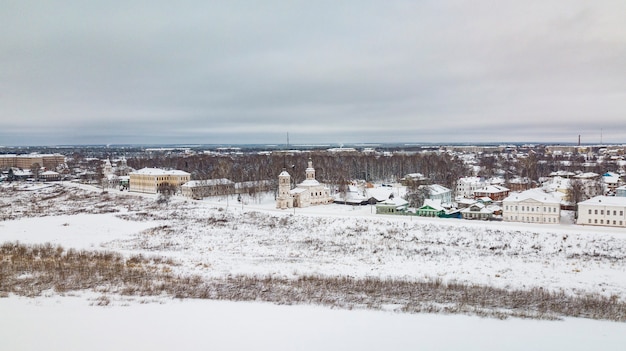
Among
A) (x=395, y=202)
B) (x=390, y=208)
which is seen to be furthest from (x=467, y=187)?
(x=390, y=208)

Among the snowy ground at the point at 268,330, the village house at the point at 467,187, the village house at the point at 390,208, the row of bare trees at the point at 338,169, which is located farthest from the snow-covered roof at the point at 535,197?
the snowy ground at the point at 268,330

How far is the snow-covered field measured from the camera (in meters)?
12.4

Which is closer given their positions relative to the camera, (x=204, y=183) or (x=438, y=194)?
(x=438, y=194)

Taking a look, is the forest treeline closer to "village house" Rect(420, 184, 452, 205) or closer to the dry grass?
"village house" Rect(420, 184, 452, 205)

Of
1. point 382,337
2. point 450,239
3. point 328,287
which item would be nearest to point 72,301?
point 328,287

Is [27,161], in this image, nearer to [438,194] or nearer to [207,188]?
[207,188]

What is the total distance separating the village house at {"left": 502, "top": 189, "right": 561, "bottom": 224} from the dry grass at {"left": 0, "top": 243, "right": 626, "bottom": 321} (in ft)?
69.5

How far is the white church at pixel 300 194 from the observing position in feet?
161

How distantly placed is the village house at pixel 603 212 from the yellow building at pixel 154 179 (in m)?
53.5

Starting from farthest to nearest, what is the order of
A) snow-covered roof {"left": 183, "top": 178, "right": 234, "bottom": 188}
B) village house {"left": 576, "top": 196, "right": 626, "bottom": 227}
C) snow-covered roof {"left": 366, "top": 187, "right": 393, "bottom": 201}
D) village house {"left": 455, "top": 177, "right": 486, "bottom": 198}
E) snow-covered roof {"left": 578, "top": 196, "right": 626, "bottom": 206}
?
1. snow-covered roof {"left": 183, "top": 178, "right": 234, "bottom": 188}
2. village house {"left": 455, "top": 177, "right": 486, "bottom": 198}
3. snow-covered roof {"left": 366, "top": 187, "right": 393, "bottom": 201}
4. snow-covered roof {"left": 578, "top": 196, "right": 626, "bottom": 206}
5. village house {"left": 576, "top": 196, "right": 626, "bottom": 227}

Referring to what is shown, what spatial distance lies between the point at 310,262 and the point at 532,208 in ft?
76.7

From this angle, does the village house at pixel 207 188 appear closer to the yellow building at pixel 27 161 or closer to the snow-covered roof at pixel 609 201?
the snow-covered roof at pixel 609 201

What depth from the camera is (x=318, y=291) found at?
1780 cm

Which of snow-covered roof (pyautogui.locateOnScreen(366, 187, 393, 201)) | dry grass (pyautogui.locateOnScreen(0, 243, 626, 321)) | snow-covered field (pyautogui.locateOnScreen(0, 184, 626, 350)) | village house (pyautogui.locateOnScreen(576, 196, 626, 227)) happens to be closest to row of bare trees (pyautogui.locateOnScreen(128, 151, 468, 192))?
snow-covered roof (pyautogui.locateOnScreen(366, 187, 393, 201))
